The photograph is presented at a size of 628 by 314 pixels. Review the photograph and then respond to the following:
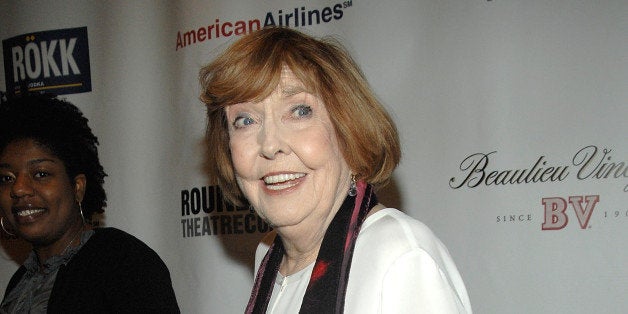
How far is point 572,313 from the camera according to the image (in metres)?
2.48

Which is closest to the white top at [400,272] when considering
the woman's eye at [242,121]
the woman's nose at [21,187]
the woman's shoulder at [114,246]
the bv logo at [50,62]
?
the woman's eye at [242,121]

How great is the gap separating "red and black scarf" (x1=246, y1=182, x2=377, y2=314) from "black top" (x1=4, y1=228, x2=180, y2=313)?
34.7 inches

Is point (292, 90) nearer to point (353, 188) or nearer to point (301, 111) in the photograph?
point (301, 111)

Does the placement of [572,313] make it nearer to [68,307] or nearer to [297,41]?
[297,41]

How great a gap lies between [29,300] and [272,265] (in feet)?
3.63

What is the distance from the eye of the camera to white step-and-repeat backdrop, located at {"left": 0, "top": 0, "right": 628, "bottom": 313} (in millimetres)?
2459

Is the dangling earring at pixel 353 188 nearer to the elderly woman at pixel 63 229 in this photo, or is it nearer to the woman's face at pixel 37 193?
the elderly woman at pixel 63 229

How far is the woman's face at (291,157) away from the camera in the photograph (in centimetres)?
155

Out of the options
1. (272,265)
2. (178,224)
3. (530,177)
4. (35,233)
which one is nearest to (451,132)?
(530,177)

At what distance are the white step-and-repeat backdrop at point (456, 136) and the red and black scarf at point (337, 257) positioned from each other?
1.14 m

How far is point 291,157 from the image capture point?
1553 mm

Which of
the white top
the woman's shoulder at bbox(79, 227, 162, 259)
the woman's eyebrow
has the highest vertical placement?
the woman's eyebrow

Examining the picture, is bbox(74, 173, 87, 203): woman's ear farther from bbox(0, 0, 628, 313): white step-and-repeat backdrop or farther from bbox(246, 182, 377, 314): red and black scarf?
bbox(246, 182, 377, 314): red and black scarf

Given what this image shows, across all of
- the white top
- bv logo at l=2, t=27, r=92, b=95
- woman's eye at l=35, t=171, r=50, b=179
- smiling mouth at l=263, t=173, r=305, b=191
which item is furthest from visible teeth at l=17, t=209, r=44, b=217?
the white top
